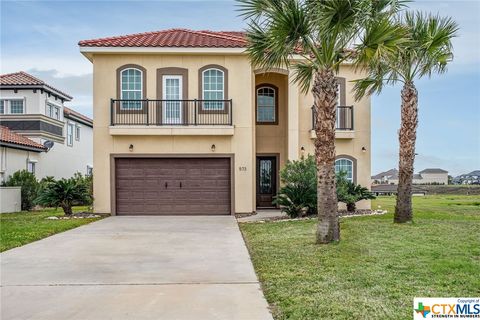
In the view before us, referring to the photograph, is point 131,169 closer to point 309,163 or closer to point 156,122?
point 156,122

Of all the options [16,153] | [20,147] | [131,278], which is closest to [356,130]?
[131,278]

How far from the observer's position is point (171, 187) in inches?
774

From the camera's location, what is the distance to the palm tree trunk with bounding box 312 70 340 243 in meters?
11.1

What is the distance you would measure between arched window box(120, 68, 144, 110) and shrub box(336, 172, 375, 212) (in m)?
8.03

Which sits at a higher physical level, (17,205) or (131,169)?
(131,169)

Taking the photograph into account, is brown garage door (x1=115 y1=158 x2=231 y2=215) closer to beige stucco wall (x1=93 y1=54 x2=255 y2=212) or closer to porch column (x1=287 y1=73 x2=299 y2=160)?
beige stucco wall (x1=93 y1=54 x2=255 y2=212)

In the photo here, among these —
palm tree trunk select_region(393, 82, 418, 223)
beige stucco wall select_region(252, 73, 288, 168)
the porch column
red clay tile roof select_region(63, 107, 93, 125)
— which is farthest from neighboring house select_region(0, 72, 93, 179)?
Result: palm tree trunk select_region(393, 82, 418, 223)

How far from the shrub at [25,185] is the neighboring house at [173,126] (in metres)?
6.03

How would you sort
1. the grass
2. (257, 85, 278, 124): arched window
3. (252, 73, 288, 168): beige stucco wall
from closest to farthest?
the grass, (252, 73, 288, 168): beige stucco wall, (257, 85, 278, 124): arched window

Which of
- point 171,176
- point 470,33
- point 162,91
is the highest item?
point 470,33

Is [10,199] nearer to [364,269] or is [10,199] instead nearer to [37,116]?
[37,116]

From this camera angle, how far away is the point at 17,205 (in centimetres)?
2314

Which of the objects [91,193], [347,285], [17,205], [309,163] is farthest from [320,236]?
[17,205]

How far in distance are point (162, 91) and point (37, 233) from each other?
306 inches
